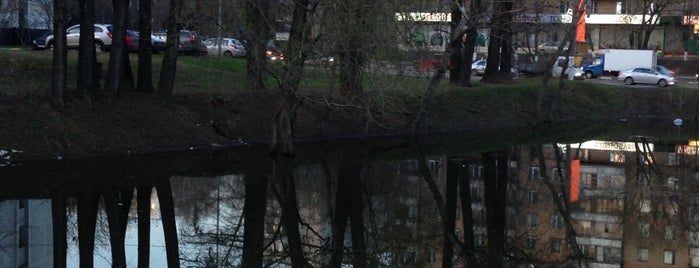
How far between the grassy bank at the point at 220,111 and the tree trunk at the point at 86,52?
0.58m

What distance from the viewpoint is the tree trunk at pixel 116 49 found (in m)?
27.2

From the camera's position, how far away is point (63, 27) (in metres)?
25.8

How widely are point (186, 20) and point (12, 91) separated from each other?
21.3 ft

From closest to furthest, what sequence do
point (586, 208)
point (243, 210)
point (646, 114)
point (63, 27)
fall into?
point (243, 210) → point (586, 208) → point (63, 27) → point (646, 114)

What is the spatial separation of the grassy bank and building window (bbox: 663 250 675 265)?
34.9 feet

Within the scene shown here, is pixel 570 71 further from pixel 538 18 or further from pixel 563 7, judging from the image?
pixel 538 18

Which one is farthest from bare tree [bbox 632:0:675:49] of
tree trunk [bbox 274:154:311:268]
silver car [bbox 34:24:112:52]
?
tree trunk [bbox 274:154:311:268]

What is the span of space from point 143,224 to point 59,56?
37.5 ft

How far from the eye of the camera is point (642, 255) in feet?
47.9

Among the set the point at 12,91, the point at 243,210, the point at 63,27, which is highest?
the point at 63,27

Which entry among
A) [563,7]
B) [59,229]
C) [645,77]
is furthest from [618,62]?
[59,229]

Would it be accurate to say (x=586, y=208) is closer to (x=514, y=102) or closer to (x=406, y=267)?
(x=406, y=267)

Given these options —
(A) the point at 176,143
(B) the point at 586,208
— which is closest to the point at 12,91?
(A) the point at 176,143

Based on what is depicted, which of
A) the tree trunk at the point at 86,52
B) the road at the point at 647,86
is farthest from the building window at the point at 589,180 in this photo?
the road at the point at 647,86
